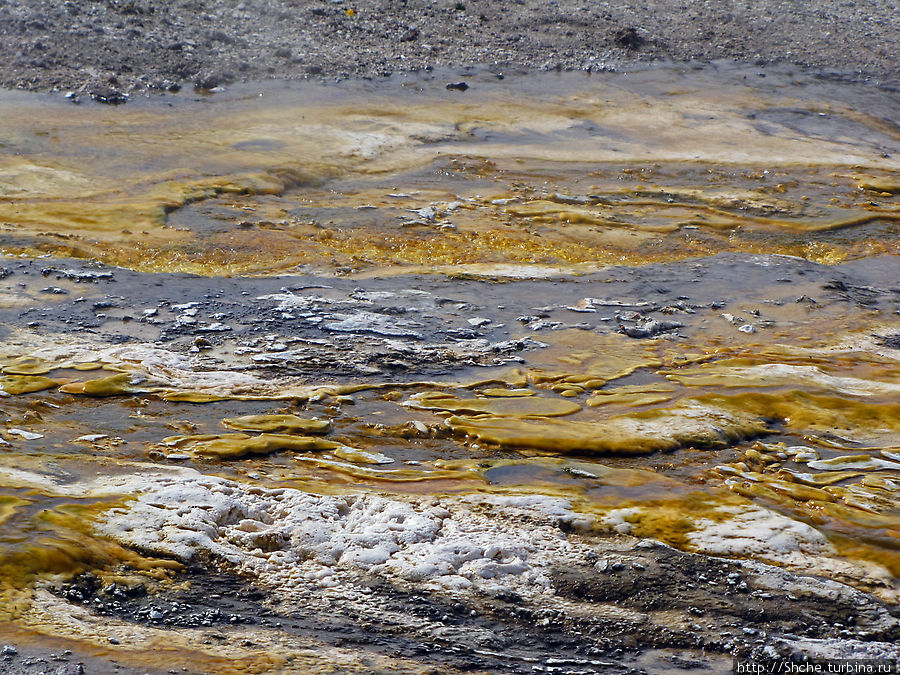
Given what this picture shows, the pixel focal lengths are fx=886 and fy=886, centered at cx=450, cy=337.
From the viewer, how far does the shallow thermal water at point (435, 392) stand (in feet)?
12.0

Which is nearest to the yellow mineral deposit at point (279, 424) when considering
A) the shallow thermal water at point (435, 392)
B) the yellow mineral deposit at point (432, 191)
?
the shallow thermal water at point (435, 392)

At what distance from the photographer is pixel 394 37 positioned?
1394 centimetres

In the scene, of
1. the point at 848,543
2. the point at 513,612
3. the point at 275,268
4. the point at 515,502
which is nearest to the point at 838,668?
the point at 848,543

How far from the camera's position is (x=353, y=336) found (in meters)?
6.48

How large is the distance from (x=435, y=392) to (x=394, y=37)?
9.64 meters

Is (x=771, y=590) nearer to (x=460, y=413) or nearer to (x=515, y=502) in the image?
(x=515, y=502)

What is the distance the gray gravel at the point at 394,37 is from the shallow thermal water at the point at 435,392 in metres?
1.22

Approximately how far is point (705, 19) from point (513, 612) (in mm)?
14484

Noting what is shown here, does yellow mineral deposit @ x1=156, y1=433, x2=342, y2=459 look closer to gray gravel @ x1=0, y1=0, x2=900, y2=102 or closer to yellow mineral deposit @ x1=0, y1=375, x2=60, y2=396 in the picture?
yellow mineral deposit @ x1=0, y1=375, x2=60, y2=396

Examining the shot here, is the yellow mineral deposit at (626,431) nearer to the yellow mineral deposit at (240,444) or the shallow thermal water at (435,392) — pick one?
the shallow thermal water at (435,392)

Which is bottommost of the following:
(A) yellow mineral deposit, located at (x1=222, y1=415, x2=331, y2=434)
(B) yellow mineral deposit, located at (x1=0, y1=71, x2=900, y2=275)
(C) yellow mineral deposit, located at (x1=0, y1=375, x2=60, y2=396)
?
(A) yellow mineral deposit, located at (x1=222, y1=415, x2=331, y2=434)

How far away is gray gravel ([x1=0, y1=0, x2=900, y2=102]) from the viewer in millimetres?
12219

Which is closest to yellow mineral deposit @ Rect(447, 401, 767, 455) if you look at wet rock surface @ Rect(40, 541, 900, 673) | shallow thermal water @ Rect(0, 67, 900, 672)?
shallow thermal water @ Rect(0, 67, 900, 672)

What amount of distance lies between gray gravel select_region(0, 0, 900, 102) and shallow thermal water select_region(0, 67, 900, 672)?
1.22 meters
